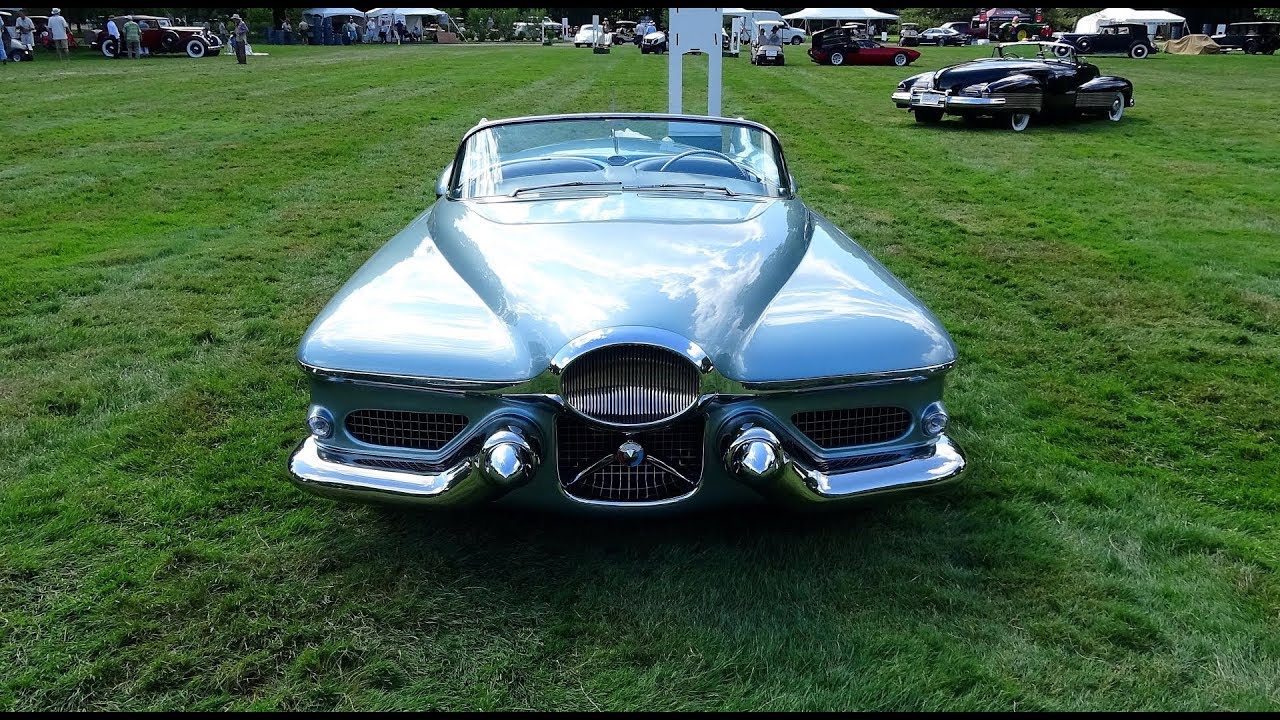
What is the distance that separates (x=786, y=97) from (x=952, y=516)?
57.8 ft

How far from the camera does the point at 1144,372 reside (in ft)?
15.7

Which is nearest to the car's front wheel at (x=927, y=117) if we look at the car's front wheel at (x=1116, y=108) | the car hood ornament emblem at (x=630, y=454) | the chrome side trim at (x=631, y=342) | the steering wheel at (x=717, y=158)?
the car's front wheel at (x=1116, y=108)

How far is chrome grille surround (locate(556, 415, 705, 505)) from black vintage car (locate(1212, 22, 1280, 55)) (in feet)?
139

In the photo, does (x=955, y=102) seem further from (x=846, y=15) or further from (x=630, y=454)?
(x=846, y=15)

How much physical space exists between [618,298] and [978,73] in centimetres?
1365

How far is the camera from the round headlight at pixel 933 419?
302 centimetres

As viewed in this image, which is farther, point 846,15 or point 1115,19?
point 846,15

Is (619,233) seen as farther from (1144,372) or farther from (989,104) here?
(989,104)

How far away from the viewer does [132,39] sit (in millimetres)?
30219

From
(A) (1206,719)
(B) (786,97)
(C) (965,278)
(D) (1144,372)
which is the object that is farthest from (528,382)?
(B) (786,97)

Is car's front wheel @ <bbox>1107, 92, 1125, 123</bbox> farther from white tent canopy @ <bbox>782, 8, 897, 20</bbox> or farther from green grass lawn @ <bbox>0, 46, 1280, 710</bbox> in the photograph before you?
white tent canopy @ <bbox>782, 8, 897, 20</bbox>

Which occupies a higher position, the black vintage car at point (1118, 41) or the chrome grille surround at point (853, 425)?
the black vintage car at point (1118, 41)

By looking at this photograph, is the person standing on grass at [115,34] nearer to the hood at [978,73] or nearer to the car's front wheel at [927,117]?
the car's front wheel at [927,117]

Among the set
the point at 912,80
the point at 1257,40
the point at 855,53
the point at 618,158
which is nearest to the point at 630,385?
the point at 618,158
